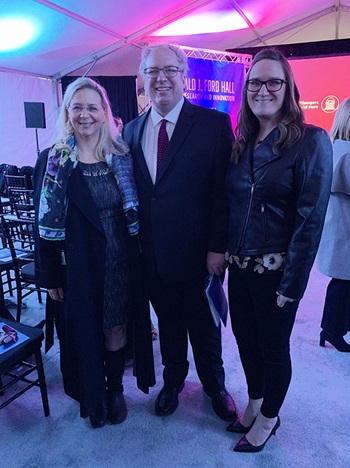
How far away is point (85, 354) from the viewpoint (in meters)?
1.68

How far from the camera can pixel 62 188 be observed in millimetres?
1511

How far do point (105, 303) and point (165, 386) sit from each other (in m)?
0.56

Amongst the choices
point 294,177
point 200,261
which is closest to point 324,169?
point 294,177

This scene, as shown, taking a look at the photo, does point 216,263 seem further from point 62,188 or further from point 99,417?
point 99,417

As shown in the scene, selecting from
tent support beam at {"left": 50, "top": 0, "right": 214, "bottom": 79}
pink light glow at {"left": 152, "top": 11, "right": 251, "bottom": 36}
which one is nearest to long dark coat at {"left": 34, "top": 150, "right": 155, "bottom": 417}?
tent support beam at {"left": 50, "top": 0, "right": 214, "bottom": 79}

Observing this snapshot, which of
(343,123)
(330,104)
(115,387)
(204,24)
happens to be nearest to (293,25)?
(330,104)

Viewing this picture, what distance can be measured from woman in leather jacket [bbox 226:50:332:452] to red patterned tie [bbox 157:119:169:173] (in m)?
0.30

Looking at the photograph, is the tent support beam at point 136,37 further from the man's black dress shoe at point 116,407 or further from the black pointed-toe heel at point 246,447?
the black pointed-toe heel at point 246,447

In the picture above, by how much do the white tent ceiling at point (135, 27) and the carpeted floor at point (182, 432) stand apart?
155 inches

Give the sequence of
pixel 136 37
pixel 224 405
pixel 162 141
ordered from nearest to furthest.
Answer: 1. pixel 162 141
2. pixel 224 405
3. pixel 136 37

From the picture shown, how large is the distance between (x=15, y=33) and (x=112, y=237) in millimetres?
4229

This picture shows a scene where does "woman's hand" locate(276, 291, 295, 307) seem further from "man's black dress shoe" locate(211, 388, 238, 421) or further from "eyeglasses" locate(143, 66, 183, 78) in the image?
"eyeglasses" locate(143, 66, 183, 78)

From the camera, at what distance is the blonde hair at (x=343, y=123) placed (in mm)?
2133

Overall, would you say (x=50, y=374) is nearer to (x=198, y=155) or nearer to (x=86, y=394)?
(x=86, y=394)
